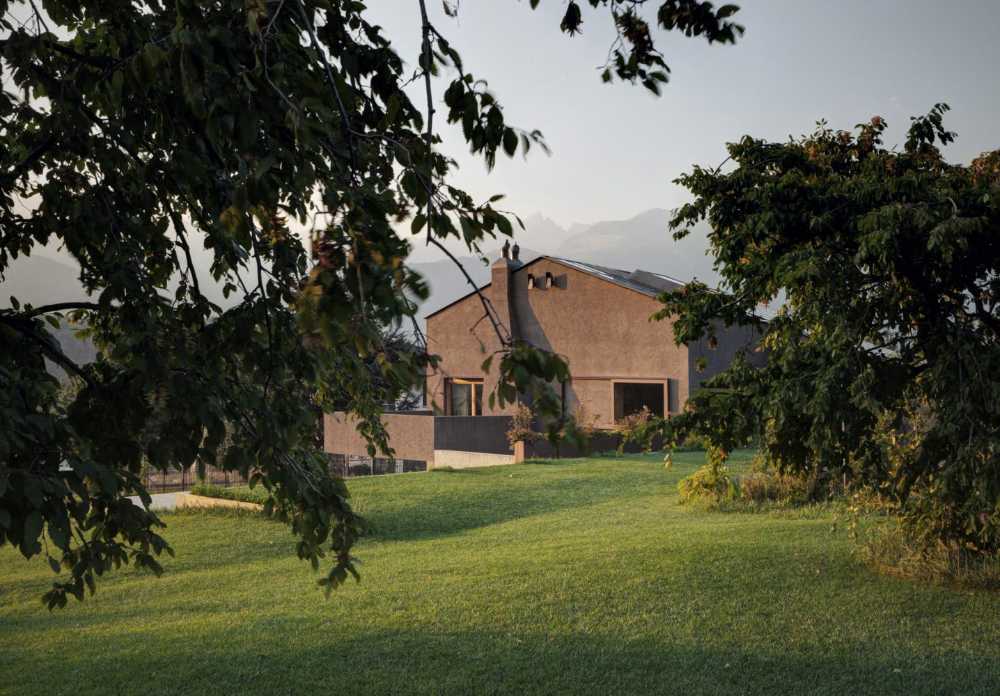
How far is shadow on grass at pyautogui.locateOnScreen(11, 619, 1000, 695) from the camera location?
6.07 metres

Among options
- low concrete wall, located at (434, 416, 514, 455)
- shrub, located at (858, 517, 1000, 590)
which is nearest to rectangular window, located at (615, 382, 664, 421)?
low concrete wall, located at (434, 416, 514, 455)

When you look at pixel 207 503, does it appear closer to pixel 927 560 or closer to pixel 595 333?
pixel 927 560

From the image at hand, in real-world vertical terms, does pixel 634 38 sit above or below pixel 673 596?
above

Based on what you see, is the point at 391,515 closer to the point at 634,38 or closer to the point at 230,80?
the point at 634,38

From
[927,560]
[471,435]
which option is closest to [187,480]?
[471,435]

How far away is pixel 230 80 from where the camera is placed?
8.64 ft

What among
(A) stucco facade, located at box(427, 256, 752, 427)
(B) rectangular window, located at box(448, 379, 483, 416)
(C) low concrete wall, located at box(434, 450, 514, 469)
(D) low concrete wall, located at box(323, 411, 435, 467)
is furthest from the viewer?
(B) rectangular window, located at box(448, 379, 483, 416)

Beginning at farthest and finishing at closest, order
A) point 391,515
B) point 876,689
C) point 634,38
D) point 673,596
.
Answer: point 391,515
point 673,596
point 876,689
point 634,38

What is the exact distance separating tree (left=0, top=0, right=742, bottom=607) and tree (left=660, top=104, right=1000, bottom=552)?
3865 millimetres

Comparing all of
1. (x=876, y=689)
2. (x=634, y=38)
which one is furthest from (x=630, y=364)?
(x=634, y=38)

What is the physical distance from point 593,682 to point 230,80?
16.3 ft

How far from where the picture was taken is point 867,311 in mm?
7953

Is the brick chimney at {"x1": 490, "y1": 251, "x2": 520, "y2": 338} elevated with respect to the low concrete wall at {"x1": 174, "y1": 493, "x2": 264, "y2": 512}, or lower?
elevated

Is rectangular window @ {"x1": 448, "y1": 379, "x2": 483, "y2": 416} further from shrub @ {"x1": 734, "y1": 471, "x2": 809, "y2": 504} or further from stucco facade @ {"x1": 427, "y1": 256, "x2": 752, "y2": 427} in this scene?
shrub @ {"x1": 734, "y1": 471, "x2": 809, "y2": 504}
